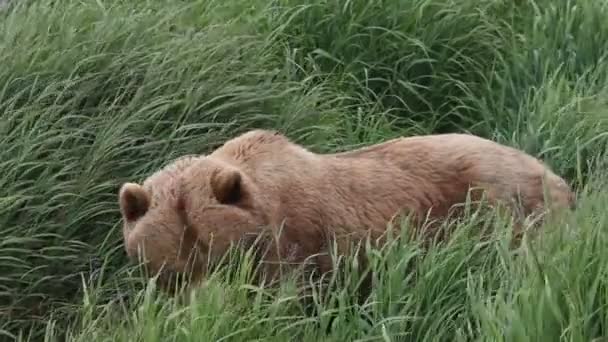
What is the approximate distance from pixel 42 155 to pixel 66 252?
0.45 meters

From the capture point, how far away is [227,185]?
367 cm

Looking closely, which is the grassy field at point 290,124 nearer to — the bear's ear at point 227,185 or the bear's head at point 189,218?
the bear's head at point 189,218

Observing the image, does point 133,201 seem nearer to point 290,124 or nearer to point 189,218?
point 189,218

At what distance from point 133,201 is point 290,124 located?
1549 mm

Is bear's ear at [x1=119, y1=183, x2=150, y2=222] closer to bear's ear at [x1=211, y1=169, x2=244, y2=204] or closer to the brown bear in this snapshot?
the brown bear

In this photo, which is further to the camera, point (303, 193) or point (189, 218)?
point (303, 193)

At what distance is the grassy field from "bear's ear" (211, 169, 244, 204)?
1.04 ft

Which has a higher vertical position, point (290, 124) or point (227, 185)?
point (227, 185)

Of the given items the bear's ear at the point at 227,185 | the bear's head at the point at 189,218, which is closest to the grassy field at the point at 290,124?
the bear's head at the point at 189,218

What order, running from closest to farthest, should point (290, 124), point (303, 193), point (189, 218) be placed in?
point (189, 218) → point (303, 193) → point (290, 124)

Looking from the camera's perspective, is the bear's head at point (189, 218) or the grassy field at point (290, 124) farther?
the bear's head at point (189, 218)

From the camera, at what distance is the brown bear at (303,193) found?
3627mm

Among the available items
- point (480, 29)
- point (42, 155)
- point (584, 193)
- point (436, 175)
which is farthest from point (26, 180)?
point (480, 29)

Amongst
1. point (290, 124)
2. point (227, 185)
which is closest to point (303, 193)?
point (227, 185)
